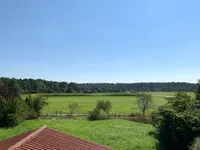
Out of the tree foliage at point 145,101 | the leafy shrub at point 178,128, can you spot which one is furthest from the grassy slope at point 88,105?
the leafy shrub at point 178,128

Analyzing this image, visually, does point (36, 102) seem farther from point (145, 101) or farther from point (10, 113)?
point (145, 101)

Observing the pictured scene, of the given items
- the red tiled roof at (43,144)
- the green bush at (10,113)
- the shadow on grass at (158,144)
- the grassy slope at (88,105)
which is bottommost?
the shadow on grass at (158,144)

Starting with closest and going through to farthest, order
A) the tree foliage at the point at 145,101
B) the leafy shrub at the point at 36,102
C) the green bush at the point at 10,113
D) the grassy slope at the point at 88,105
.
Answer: the green bush at the point at 10,113 < the leafy shrub at the point at 36,102 < the tree foliage at the point at 145,101 < the grassy slope at the point at 88,105

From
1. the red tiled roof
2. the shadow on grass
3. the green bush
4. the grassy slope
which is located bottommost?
the shadow on grass

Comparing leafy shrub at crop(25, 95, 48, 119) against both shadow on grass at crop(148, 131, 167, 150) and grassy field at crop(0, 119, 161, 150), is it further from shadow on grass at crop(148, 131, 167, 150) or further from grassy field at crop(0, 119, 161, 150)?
shadow on grass at crop(148, 131, 167, 150)

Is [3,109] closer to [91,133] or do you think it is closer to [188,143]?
[91,133]

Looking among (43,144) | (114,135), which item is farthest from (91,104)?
(43,144)

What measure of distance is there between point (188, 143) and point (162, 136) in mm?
2180

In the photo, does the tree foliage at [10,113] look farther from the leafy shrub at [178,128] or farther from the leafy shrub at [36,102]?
the leafy shrub at [178,128]

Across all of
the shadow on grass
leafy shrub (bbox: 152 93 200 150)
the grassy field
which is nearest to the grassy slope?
the grassy field

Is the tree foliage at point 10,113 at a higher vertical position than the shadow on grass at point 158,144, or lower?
higher

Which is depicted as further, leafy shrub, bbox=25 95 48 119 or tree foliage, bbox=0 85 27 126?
leafy shrub, bbox=25 95 48 119

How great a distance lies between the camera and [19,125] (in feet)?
79.8

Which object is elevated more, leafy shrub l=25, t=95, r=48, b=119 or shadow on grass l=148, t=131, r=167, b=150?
leafy shrub l=25, t=95, r=48, b=119
